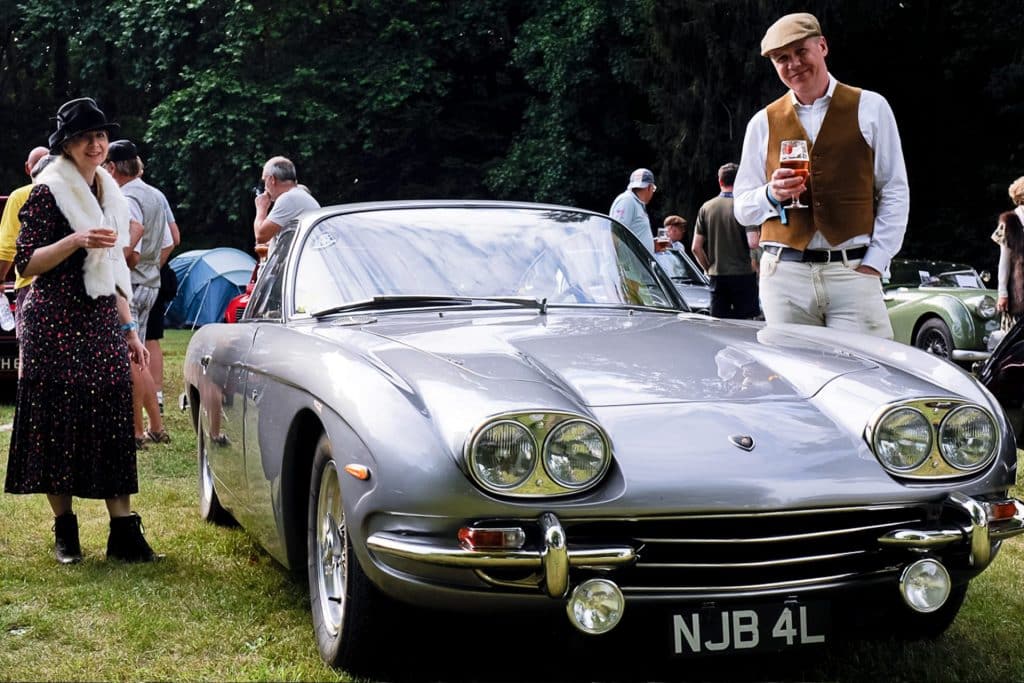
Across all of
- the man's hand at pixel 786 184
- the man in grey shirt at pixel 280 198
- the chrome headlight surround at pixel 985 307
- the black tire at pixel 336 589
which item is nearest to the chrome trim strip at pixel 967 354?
the chrome headlight surround at pixel 985 307

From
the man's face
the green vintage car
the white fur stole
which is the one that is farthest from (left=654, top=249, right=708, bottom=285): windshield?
the white fur stole

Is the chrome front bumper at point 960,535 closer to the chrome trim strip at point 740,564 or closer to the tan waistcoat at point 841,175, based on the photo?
the chrome trim strip at point 740,564

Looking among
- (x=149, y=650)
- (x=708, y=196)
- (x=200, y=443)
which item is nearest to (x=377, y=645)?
(x=149, y=650)

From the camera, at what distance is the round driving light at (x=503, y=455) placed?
2.89 meters

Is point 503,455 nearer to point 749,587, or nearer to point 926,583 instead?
point 749,587

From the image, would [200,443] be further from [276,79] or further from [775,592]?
[276,79]

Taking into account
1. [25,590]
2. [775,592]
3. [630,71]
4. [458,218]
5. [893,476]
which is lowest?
[25,590]

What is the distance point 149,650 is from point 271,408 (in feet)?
2.60

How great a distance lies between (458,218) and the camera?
4.57m

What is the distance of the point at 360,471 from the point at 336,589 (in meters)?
0.57

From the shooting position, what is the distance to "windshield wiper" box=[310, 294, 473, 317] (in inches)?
163

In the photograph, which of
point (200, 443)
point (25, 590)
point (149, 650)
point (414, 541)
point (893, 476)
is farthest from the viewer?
point (200, 443)

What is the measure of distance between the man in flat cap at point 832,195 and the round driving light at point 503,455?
207cm

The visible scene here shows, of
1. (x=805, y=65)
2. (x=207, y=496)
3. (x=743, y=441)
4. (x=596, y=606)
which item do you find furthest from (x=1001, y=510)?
(x=207, y=496)
